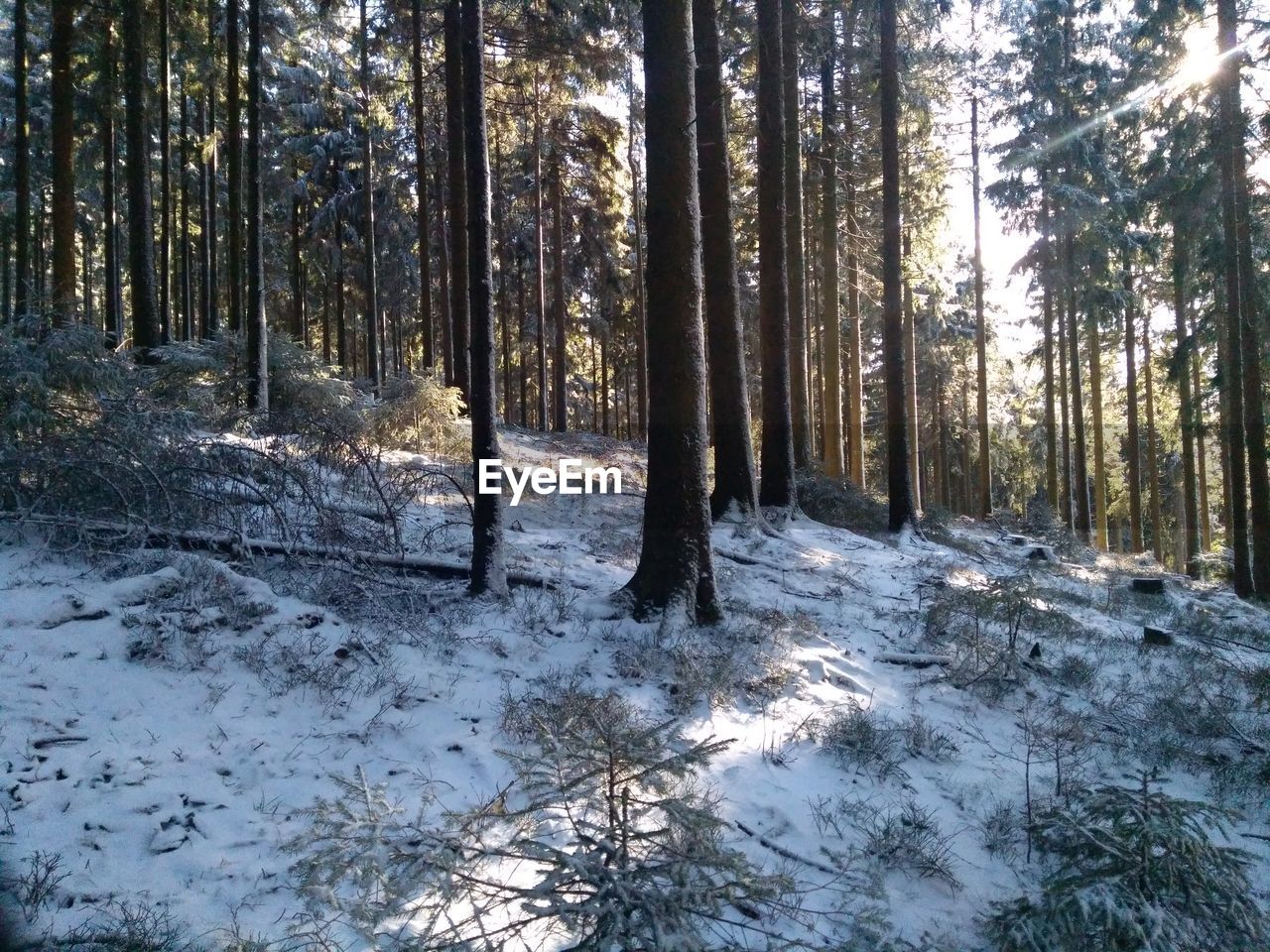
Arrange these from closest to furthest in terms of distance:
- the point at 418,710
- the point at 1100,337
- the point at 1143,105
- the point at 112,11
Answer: the point at 418,710 → the point at 112,11 → the point at 1143,105 → the point at 1100,337

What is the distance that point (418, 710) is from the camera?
185 inches

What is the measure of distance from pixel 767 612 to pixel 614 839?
14.4 feet

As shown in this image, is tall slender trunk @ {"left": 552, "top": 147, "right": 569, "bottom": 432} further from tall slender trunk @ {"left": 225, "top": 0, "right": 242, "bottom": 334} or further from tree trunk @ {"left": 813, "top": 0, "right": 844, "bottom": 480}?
tall slender trunk @ {"left": 225, "top": 0, "right": 242, "bottom": 334}

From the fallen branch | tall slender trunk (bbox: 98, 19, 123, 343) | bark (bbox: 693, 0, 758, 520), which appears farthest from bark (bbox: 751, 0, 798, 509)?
tall slender trunk (bbox: 98, 19, 123, 343)

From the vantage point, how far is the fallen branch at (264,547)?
5816 millimetres

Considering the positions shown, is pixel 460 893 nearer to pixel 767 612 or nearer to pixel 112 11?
pixel 767 612

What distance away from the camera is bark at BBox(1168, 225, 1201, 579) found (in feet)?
51.4

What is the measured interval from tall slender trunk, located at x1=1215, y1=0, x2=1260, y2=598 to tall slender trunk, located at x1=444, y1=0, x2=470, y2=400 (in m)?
13.2

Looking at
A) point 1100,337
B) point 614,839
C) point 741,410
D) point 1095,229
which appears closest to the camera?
point 614,839

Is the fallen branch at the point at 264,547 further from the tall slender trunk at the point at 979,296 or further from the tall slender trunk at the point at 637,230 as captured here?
the tall slender trunk at the point at 979,296

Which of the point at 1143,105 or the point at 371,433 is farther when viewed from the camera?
the point at 1143,105

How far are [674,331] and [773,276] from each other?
18.7ft

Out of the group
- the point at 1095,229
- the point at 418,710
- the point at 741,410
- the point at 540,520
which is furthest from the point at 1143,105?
the point at 418,710

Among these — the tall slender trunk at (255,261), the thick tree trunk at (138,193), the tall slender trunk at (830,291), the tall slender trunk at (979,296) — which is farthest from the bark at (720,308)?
the tall slender trunk at (979,296)
